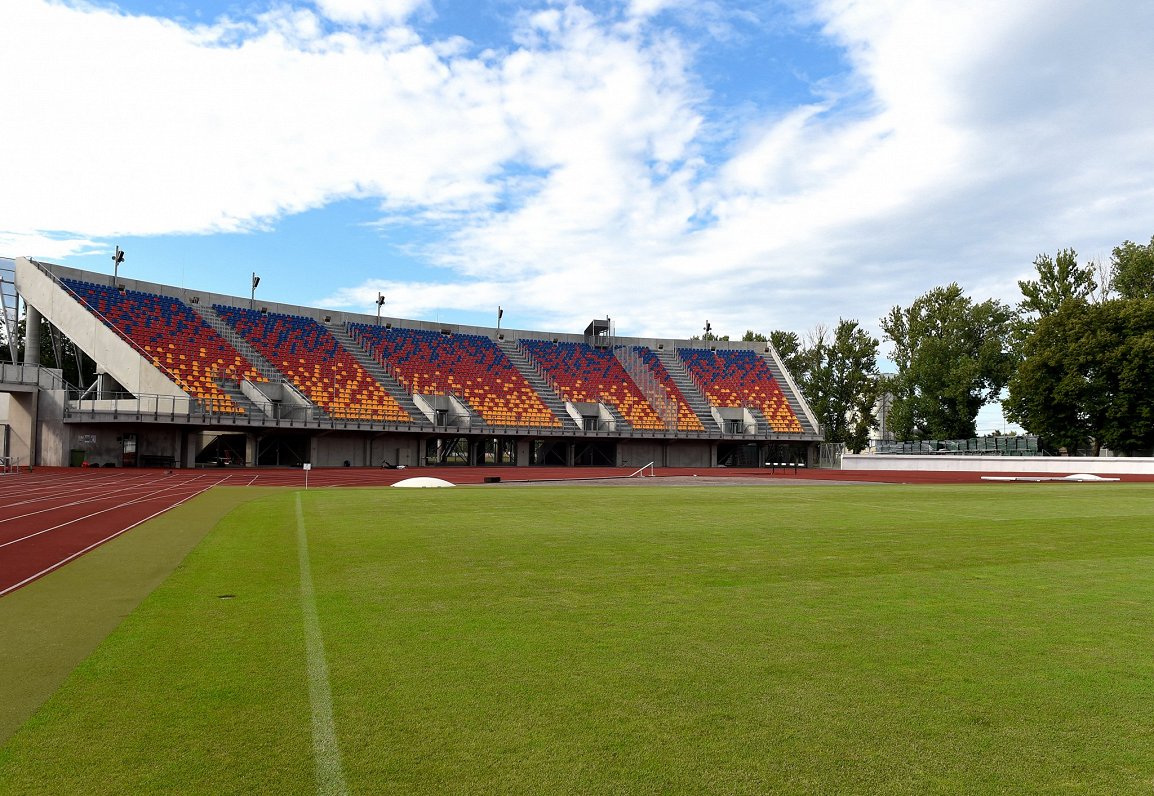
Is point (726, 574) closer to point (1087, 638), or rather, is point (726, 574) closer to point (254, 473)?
point (1087, 638)

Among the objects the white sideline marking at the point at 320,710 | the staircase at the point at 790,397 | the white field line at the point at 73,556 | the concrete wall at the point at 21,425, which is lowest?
the white field line at the point at 73,556

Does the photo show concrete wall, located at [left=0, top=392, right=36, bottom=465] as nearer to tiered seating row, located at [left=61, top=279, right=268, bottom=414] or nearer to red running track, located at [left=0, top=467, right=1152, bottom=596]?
red running track, located at [left=0, top=467, right=1152, bottom=596]

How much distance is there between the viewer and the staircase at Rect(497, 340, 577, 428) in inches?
2168

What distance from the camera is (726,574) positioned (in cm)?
923

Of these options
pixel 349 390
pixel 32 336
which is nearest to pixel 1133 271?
pixel 349 390

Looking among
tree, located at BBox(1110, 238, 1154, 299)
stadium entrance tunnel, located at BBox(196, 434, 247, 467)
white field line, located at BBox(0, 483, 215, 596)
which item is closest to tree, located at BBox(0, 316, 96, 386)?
stadium entrance tunnel, located at BBox(196, 434, 247, 467)

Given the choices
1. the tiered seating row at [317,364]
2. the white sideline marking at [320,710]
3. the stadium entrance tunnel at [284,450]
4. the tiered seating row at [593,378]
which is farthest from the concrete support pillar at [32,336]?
the white sideline marking at [320,710]

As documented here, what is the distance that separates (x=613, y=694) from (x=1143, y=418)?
185 feet

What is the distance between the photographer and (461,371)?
55938 millimetres

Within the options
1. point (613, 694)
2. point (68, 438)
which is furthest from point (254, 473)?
point (613, 694)

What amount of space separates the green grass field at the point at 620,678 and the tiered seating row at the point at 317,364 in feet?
120

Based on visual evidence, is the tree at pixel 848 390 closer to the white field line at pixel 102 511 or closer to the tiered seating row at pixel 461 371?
the tiered seating row at pixel 461 371

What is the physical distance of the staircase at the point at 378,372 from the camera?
164 ft

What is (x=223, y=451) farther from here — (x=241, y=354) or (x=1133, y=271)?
(x=1133, y=271)
